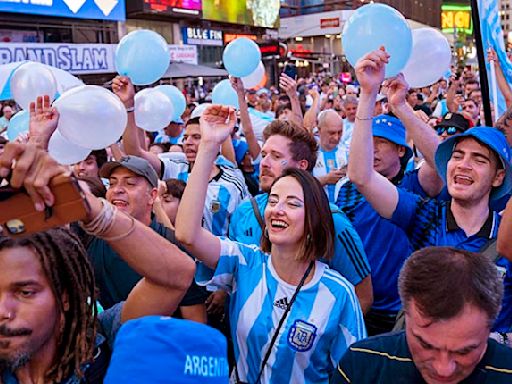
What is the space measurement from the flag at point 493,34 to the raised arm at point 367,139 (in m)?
1.86

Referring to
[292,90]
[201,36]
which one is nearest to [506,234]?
[292,90]

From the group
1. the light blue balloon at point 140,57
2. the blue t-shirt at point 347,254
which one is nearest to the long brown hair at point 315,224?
the blue t-shirt at point 347,254

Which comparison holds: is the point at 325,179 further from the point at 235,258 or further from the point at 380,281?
the point at 235,258

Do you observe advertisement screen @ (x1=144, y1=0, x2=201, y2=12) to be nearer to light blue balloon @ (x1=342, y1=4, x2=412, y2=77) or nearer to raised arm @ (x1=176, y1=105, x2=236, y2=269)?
light blue balloon @ (x1=342, y1=4, x2=412, y2=77)

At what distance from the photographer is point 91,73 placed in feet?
48.9

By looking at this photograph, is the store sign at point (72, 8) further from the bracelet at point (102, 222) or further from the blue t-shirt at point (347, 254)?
the bracelet at point (102, 222)

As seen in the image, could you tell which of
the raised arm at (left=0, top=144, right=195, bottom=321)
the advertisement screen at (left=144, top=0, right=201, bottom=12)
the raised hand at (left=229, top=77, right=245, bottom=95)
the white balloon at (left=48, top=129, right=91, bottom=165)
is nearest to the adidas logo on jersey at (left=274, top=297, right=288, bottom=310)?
the raised arm at (left=0, top=144, right=195, bottom=321)

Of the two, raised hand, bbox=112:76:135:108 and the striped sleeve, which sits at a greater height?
raised hand, bbox=112:76:135:108

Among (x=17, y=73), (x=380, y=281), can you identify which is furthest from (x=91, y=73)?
(x=380, y=281)

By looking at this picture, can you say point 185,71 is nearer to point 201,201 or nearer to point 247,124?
point 247,124

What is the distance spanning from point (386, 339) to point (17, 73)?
3849mm

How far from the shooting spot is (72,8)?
1622 centimetres

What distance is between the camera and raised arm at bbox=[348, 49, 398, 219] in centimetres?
255

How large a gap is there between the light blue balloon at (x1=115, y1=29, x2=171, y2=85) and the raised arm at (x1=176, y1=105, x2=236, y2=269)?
87.3 inches
